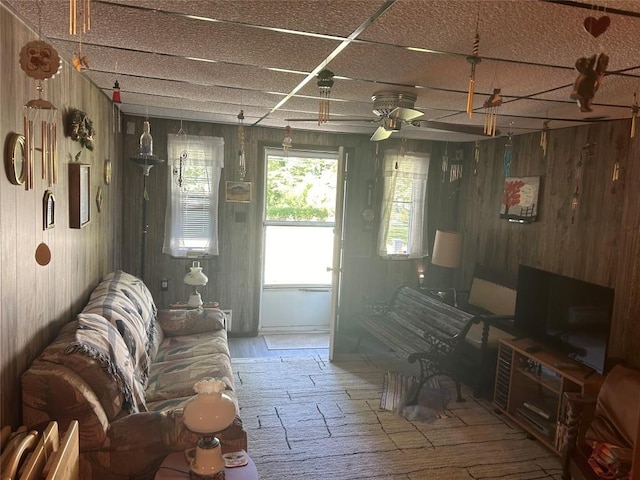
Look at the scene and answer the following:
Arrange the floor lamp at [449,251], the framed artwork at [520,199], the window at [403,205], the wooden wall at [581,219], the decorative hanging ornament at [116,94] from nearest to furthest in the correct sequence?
the decorative hanging ornament at [116,94], the wooden wall at [581,219], the framed artwork at [520,199], the floor lamp at [449,251], the window at [403,205]

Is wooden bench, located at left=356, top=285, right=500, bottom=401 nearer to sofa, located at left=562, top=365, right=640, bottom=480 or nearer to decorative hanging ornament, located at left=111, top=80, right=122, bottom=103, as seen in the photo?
sofa, located at left=562, top=365, right=640, bottom=480

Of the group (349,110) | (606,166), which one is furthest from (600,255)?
(349,110)

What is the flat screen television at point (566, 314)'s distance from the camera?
306 cm

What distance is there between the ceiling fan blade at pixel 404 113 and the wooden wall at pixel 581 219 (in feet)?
5.57

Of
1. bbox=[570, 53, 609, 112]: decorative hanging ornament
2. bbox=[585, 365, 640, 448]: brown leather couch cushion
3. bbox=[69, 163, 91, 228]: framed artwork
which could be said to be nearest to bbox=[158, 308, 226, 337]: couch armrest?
bbox=[69, 163, 91, 228]: framed artwork

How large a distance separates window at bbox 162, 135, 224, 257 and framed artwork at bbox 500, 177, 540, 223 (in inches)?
113

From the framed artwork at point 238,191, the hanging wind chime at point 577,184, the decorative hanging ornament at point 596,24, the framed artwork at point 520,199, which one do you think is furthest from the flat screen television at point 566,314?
the framed artwork at point 238,191

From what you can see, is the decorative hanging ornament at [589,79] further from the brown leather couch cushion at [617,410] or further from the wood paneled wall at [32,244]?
the brown leather couch cushion at [617,410]

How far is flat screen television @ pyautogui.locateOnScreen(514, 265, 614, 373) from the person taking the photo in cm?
306

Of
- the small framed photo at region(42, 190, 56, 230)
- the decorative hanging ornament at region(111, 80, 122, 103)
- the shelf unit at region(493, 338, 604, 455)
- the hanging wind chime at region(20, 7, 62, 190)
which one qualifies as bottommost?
the shelf unit at region(493, 338, 604, 455)

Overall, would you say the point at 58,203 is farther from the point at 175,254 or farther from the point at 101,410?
the point at 175,254

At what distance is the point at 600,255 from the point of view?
11.7ft

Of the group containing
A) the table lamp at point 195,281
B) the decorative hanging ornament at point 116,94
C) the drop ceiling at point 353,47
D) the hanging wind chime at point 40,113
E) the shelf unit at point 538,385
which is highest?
the drop ceiling at point 353,47

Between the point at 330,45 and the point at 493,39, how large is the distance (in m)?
0.64
